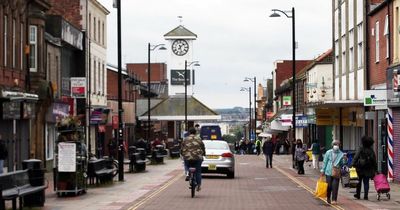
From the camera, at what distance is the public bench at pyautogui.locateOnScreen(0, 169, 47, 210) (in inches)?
629

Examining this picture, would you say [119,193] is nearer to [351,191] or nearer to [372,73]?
[351,191]

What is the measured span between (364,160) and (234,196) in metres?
3.80

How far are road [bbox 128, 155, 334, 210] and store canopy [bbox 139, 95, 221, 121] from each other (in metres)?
66.0

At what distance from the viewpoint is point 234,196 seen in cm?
2336

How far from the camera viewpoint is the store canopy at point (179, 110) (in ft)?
321

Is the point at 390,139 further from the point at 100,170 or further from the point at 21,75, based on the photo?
the point at 21,75

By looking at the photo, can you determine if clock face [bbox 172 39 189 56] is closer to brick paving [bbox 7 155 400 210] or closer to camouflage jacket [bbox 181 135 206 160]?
brick paving [bbox 7 155 400 210]

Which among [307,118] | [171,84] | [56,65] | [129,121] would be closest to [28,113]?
[56,65]

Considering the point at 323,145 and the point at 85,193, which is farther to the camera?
the point at 323,145

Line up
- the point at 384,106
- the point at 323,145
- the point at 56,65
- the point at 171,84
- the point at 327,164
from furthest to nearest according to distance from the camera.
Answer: the point at 171,84
the point at 323,145
the point at 56,65
the point at 384,106
the point at 327,164

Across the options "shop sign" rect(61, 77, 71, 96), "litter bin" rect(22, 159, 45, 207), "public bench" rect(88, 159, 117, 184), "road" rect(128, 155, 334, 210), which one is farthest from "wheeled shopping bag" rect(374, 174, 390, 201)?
"shop sign" rect(61, 77, 71, 96)

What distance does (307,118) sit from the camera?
1900 inches

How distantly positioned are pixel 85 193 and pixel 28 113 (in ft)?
36.1

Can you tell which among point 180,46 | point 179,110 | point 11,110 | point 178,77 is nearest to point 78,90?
point 11,110
